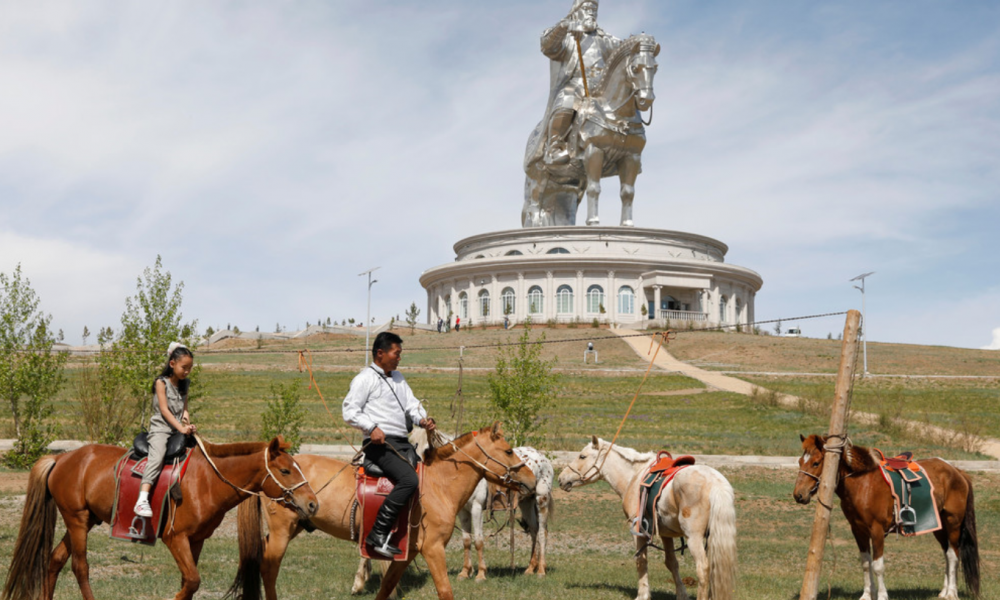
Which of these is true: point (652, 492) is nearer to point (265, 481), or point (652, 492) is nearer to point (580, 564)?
point (580, 564)

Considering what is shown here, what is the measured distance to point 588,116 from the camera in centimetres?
6309

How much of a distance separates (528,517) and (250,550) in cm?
459

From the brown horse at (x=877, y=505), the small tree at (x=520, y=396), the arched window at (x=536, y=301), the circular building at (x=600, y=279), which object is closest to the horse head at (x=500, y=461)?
the brown horse at (x=877, y=505)

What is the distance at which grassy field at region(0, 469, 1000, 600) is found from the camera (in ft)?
33.5

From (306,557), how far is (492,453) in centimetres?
504

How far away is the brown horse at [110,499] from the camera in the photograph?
26.1ft

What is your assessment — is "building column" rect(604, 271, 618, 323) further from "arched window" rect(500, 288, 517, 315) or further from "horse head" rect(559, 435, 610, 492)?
"horse head" rect(559, 435, 610, 492)

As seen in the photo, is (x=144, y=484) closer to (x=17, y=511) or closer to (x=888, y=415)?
(x=17, y=511)

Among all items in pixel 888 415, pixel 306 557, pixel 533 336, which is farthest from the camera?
pixel 533 336

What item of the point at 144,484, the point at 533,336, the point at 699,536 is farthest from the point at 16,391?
the point at 533,336

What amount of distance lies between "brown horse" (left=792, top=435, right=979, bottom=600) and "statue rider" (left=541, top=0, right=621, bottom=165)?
55.1 meters

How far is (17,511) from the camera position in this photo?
52.2 ft

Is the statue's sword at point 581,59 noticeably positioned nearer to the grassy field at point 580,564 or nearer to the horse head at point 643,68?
the horse head at point 643,68

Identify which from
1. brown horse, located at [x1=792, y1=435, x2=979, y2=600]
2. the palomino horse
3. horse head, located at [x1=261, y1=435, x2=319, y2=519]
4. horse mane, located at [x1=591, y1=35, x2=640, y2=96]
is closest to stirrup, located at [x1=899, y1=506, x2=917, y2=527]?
brown horse, located at [x1=792, y1=435, x2=979, y2=600]
